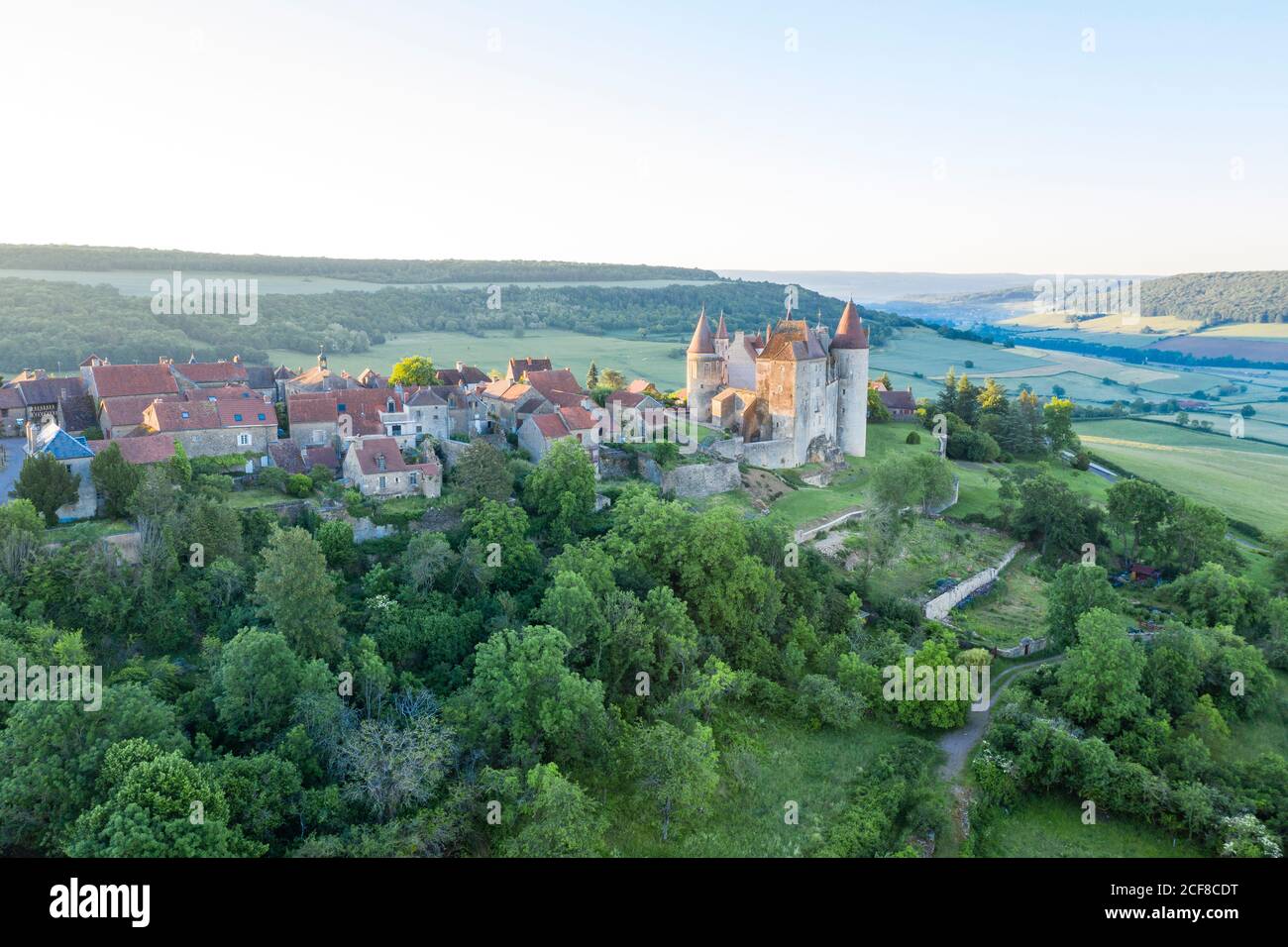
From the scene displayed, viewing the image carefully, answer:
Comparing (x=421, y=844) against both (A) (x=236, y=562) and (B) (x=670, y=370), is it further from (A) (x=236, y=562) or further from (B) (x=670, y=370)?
(B) (x=670, y=370)

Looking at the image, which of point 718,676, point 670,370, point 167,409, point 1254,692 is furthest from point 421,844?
point 670,370

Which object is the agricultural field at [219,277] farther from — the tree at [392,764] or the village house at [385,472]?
the tree at [392,764]

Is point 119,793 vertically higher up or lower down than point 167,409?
lower down

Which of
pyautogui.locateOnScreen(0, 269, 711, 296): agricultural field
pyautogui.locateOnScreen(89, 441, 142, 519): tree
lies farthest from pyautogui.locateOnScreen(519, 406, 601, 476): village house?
pyautogui.locateOnScreen(0, 269, 711, 296): agricultural field

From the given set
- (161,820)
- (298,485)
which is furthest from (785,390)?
(161,820)

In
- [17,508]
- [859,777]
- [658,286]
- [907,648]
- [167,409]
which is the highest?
[658,286]

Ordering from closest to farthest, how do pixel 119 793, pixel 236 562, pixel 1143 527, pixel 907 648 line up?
pixel 119 793, pixel 236 562, pixel 907 648, pixel 1143 527

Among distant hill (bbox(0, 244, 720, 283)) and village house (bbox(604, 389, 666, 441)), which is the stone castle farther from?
distant hill (bbox(0, 244, 720, 283))
